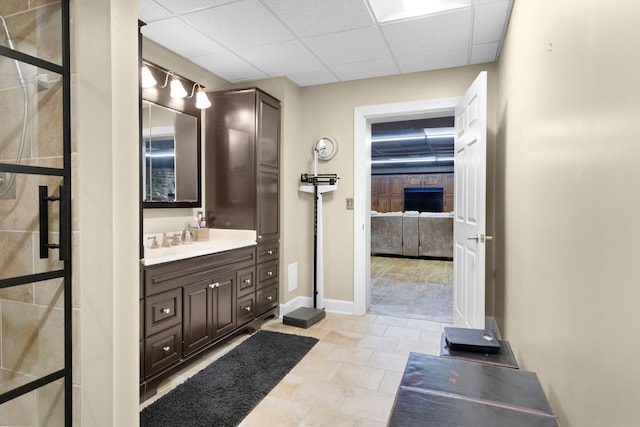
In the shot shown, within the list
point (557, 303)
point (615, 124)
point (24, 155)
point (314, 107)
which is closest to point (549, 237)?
point (557, 303)

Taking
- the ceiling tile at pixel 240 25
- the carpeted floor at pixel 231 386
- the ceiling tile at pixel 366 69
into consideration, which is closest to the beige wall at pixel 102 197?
the carpeted floor at pixel 231 386

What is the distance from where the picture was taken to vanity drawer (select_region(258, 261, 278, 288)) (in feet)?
11.5

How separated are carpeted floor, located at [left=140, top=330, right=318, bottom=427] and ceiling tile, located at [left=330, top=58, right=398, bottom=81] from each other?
2.72m

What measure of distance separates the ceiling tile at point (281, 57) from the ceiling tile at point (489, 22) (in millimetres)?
1414

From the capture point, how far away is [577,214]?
1131mm

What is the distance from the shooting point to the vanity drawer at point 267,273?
3512 mm

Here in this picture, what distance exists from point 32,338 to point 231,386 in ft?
4.52

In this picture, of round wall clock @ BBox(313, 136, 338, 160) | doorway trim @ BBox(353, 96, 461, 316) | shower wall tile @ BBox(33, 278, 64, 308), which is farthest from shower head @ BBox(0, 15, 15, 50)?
doorway trim @ BBox(353, 96, 461, 316)

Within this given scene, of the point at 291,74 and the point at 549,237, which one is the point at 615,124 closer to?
the point at 549,237

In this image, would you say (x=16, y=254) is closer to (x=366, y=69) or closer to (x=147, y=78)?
(x=147, y=78)

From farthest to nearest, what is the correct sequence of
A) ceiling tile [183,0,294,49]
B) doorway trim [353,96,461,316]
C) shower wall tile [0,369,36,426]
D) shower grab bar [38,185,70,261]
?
doorway trim [353,96,461,316] → ceiling tile [183,0,294,49] → shower wall tile [0,369,36,426] → shower grab bar [38,185,70,261]

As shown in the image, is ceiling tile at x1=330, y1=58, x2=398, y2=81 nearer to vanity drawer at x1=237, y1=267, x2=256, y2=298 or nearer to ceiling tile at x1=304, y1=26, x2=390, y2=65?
ceiling tile at x1=304, y1=26, x2=390, y2=65

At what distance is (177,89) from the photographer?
10.1 feet

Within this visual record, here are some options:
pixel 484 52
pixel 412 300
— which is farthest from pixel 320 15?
pixel 412 300
